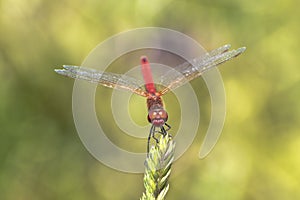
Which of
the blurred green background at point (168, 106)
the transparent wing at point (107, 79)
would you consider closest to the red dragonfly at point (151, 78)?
the transparent wing at point (107, 79)

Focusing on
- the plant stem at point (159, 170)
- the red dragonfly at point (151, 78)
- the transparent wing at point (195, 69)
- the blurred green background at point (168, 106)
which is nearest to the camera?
the plant stem at point (159, 170)

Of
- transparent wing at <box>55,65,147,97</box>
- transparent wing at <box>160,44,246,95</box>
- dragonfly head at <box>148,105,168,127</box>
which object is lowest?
dragonfly head at <box>148,105,168,127</box>

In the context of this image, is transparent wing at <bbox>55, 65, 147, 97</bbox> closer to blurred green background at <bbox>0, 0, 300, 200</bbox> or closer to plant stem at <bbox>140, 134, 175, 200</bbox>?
plant stem at <bbox>140, 134, 175, 200</bbox>

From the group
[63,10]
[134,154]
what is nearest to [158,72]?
[134,154]

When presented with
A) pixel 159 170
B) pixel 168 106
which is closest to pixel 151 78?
pixel 159 170

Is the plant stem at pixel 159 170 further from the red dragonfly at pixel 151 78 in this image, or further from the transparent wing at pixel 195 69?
the transparent wing at pixel 195 69

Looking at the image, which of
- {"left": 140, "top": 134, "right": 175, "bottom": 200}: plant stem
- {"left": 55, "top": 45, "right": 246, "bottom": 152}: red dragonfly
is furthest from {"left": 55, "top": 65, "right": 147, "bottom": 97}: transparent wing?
{"left": 140, "top": 134, "right": 175, "bottom": 200}: plant stem

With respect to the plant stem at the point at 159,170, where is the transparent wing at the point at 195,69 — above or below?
above

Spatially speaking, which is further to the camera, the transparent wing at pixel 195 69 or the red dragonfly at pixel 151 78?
the transparent wing at pixel 195 69
